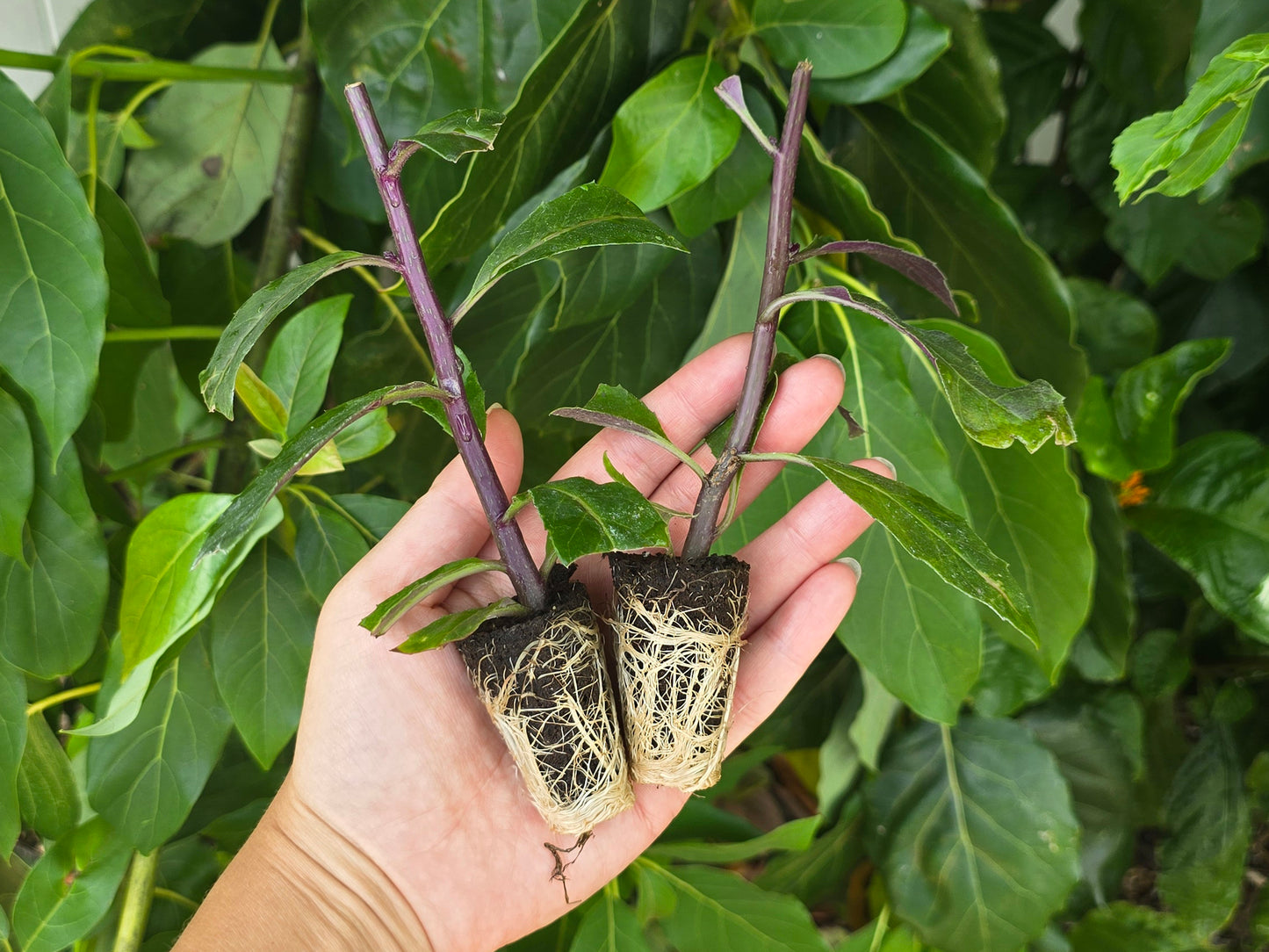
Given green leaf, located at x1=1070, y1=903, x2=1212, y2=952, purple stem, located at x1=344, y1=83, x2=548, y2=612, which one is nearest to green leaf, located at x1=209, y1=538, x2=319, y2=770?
purple stem, located at x1=344, y1=83, x2=548, y2=612

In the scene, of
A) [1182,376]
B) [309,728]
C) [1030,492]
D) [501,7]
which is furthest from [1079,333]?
[309,728]

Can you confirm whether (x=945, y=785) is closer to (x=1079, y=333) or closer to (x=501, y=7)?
(x=1079, y=333)

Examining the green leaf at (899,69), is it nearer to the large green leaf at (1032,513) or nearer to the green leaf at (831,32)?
the green leaf at (831,32)

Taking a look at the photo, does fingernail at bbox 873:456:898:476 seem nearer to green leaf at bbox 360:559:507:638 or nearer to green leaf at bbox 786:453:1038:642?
green leaf at bbox 786:453:1038:642

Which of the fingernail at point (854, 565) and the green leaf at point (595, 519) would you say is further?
the fingernail at point (854, 565)

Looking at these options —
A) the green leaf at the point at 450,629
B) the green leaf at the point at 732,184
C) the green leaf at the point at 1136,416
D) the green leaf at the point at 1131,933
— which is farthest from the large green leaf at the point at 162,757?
the green leaf at the point at 1131,933

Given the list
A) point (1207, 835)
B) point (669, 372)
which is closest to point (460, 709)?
point (669, 372)
